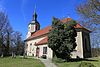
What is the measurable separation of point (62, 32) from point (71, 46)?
3.17m

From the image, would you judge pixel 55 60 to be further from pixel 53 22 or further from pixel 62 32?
pixel 53 22

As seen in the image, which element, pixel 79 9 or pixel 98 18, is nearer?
pixel 98 18

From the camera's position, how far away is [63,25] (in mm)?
29297

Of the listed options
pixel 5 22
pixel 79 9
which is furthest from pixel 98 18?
pixel 5 22

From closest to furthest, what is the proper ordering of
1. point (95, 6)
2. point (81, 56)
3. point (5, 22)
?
point (95, 6) → point (81, 56) → point (5, 22)

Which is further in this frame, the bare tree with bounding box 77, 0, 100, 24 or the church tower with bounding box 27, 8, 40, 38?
the church tower with bounding box 27, 8, 40, 38

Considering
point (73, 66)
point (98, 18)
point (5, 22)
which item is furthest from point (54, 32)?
point (5, 22)

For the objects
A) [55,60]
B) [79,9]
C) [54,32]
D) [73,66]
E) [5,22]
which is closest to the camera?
[79,9]

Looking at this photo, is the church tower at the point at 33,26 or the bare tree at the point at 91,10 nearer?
the bare tree at the point at 91,10

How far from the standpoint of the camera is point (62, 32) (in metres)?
28.3

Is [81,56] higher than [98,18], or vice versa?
[98,18]

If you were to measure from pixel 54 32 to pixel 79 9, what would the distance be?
10.2 m

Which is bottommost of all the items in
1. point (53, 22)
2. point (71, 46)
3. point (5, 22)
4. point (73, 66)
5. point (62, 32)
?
point (73, 66)

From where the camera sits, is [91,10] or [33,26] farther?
[33,26]
